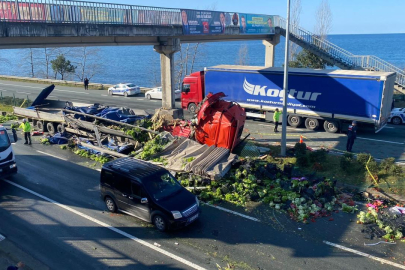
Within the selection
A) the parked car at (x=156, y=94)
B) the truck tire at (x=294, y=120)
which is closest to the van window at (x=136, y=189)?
the truck tire at (x=294, y=120)

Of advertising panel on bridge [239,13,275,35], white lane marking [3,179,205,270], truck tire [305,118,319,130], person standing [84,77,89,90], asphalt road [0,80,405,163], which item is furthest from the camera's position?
person standing [84,77,89,90]

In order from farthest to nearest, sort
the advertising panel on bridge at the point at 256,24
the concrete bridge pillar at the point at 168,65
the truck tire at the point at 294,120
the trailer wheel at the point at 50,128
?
the advertising panel on bridge at the point at 256,24 → the concrete bridge pillar at the point at 168,65 → the truck tire at the point at 294,120 → the trailer wheel at the point at 50,128

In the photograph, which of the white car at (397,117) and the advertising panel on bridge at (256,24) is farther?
the advertising panel on bridge at (256,24)

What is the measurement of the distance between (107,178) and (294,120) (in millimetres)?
15289

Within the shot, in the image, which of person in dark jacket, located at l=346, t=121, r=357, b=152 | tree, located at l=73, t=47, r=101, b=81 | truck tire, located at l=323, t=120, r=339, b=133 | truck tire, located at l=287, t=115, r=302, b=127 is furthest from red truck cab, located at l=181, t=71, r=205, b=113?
tree, located at l=73, t=47, r=101, b=81

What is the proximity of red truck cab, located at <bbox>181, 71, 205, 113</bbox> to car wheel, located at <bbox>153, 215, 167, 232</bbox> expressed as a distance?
706 inches

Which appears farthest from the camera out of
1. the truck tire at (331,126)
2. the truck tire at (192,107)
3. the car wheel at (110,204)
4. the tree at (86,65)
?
the tree at (86,65)

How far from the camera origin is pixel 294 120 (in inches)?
934

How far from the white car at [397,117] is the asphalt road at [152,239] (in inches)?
610

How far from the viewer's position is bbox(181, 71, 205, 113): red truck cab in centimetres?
2791

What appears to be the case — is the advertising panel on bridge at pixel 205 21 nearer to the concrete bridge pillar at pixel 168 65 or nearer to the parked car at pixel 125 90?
the concrete bridge pillar at pixel 168 65

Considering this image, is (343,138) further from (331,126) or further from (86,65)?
(86,65)

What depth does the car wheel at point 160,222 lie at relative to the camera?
34.5 ft

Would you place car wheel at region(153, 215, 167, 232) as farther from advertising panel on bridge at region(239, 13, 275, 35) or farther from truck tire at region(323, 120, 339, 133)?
advertising panel on bridge at region(239, 13, 275, 35)
